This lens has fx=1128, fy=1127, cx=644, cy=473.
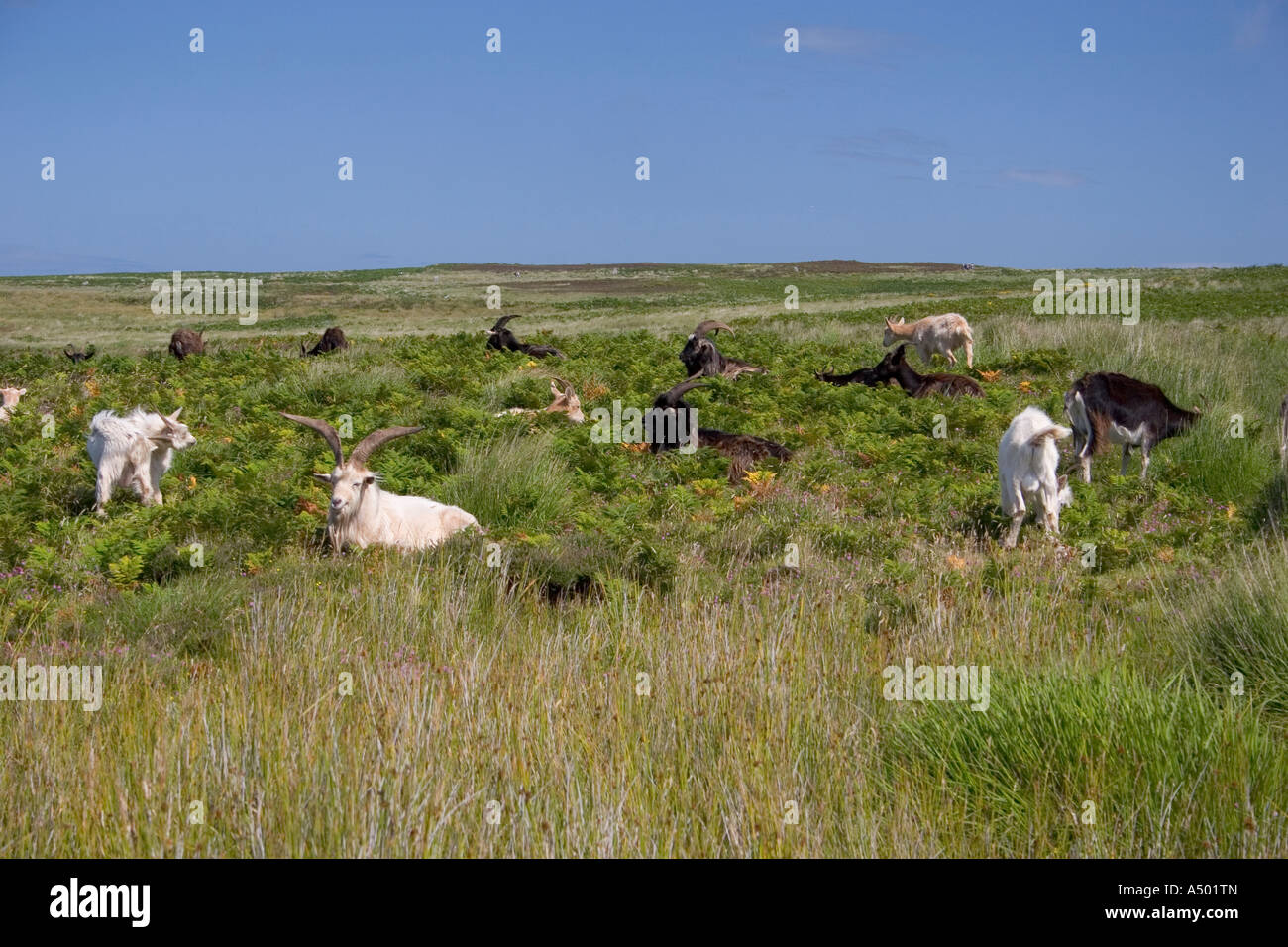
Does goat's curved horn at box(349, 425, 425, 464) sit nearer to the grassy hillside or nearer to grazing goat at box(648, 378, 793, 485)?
the grassy hillside

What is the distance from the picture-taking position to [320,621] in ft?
17.5

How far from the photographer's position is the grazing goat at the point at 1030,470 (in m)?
8.25

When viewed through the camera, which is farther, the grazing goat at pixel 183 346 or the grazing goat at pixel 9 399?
the grazing goat at pixel 183 346

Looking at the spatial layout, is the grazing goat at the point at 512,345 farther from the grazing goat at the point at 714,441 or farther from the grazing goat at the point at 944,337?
the grazing goat at the point at 714,441

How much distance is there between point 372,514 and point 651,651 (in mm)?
3900

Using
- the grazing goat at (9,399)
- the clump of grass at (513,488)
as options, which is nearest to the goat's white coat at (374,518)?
the clump of grass at (513,488)

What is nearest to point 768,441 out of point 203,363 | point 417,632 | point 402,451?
point 402,451

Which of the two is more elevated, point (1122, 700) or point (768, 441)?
point (768, 441)

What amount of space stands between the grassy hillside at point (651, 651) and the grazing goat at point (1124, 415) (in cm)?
30

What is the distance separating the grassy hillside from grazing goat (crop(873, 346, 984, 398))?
2247 millimetres

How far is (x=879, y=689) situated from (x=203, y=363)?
18.3 metres

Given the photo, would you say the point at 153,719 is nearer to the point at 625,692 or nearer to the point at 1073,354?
the point at 625,692

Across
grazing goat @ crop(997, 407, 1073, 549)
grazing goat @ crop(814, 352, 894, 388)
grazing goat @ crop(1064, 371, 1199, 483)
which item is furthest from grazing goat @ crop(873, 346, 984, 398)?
grazing goat @ crop(997, 407, 1073, 549)

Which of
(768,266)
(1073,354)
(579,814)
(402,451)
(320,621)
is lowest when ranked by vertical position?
(579,814)
